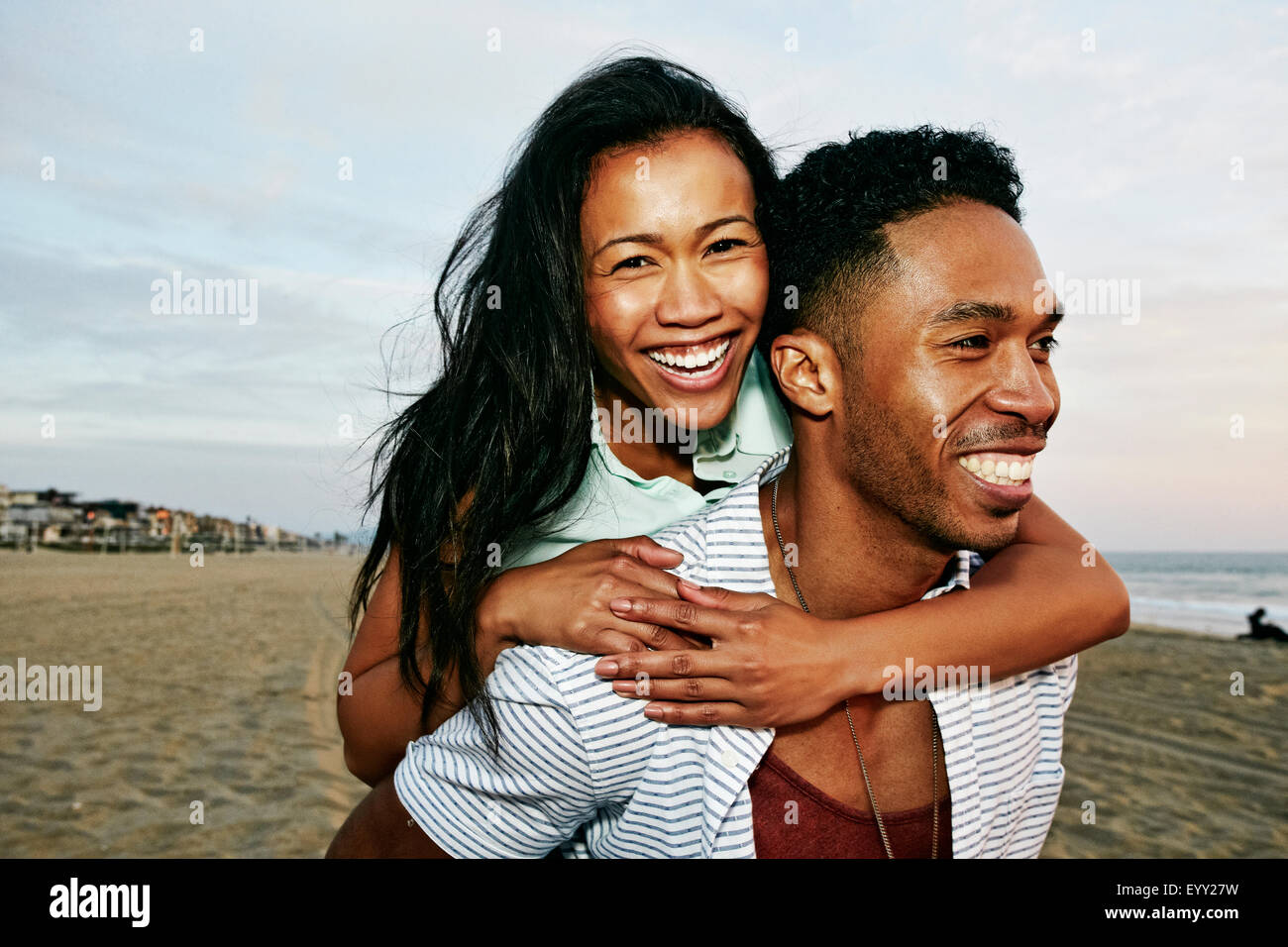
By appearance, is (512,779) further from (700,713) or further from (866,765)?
(866,765)

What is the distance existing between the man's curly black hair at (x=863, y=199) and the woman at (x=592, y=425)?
11.3 inches

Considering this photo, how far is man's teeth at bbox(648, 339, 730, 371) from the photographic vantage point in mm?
3262

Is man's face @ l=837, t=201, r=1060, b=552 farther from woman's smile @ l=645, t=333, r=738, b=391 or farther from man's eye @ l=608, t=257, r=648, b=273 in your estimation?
man's eye @ l=608, t=257, r=648, b=273

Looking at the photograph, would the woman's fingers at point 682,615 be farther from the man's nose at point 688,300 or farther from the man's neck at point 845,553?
the man's nose at point 688,300

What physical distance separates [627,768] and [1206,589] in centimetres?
3689

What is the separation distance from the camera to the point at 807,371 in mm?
2742

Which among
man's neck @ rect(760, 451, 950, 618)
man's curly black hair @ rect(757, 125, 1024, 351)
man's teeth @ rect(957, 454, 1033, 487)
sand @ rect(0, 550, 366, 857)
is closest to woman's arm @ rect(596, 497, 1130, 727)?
man's neck @ rect(760, 451, 950, 618)

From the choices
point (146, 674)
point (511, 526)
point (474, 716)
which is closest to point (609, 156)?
point (511, 526)

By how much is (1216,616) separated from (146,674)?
2491 cm

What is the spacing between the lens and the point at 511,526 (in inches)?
123

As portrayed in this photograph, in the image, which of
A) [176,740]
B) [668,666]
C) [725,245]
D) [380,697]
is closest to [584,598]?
[668,666]

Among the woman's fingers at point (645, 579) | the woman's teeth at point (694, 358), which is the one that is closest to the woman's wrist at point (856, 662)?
the woman's fingers at point (645, 579)

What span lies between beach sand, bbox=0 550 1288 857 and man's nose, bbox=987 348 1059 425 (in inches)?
210
